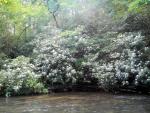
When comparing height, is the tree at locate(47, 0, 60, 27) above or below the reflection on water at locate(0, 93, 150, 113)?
above

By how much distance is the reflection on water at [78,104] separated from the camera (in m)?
15.7

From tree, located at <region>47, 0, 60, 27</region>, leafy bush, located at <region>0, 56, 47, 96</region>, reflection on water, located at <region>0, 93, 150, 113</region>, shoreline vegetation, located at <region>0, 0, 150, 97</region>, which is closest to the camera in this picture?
reflection on water, located at <region>0, 93, 150, 113</region>

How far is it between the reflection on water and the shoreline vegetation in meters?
1.29

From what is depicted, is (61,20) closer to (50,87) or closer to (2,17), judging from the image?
(2,17)

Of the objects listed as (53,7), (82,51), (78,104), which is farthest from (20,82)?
(53,7)

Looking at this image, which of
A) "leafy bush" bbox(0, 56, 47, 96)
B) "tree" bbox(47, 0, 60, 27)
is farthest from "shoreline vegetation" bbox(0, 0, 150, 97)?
"tree" bbox(47, 0, 60, 27)

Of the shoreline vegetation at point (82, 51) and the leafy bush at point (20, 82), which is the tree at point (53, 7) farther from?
the leafy bush at point (20, 82)

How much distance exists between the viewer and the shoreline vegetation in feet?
67.7

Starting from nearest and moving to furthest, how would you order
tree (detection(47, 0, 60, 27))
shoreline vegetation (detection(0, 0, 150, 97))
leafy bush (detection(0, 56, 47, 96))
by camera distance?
shoreline vegetation (detection(0, 0, 150, 97)), leafy bush (detection(0, 56, 47, 96)), tree (detection(47, 0, 60, 27))

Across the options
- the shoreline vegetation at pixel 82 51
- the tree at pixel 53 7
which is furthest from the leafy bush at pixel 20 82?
the tree at pixel 53 7

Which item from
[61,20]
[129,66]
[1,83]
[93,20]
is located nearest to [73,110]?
[129,66]

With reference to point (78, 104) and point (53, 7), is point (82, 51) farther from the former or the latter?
point (53, 7)

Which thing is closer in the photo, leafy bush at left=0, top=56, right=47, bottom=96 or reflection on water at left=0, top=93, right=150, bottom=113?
reflection on water at left=0, top=93, right=150, bottom=113

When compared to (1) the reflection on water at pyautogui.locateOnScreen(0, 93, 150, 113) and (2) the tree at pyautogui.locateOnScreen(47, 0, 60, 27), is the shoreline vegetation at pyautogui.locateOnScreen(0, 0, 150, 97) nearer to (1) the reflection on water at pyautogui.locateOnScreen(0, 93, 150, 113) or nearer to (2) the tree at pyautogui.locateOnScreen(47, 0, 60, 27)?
(1) the reflection on water at pyautogui.locateOnScreen(0, 93, 150, 113)
